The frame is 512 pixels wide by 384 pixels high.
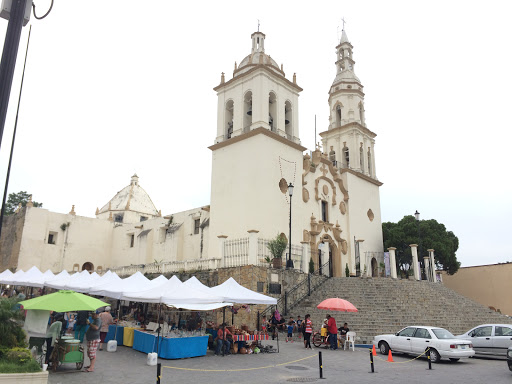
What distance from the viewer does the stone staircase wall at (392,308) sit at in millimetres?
16781

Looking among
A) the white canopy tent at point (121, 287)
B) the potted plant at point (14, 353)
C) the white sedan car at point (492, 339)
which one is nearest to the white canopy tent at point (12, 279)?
the white canopy tent at point (121, 287)

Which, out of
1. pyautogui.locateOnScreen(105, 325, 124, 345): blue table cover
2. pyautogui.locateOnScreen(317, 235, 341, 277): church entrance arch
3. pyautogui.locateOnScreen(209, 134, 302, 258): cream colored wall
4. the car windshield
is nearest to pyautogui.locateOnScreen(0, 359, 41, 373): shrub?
pyautogui.locateOnScreen(105, 325, 124, 345): blue table cover

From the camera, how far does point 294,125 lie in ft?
87.1

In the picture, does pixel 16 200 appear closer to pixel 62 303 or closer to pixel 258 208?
pixel 258 208

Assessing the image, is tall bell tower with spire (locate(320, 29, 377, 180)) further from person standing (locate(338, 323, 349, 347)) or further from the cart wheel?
the cart wheel

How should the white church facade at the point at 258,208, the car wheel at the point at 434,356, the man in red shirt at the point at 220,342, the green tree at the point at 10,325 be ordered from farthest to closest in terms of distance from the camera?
the white church facade at the point at 258,208, the man in red shirt at the point at 220,342, the car wheel at the point at 434,356, the green tree at the point at 10,325

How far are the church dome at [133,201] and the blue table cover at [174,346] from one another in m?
33.4

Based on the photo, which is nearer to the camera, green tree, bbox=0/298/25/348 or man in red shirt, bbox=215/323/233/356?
green tree, bbox=0/298/25/348

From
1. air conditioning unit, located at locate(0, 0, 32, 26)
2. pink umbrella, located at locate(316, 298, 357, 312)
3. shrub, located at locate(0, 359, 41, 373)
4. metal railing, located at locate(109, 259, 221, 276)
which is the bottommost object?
shrub, located at locate(0, 359, 41, 373)

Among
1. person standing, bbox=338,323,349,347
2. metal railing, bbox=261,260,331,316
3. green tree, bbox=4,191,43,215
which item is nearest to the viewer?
person standing, bbox=338,323,349,347

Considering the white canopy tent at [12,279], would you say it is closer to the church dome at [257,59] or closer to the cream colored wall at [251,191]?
the cream colored wall at [251,191]

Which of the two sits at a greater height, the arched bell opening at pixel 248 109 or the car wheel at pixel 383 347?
the arched bell opening at pixel 248 109

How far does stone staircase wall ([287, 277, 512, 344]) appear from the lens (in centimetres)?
1678

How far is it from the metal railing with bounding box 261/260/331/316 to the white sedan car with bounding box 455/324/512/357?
7291mm
